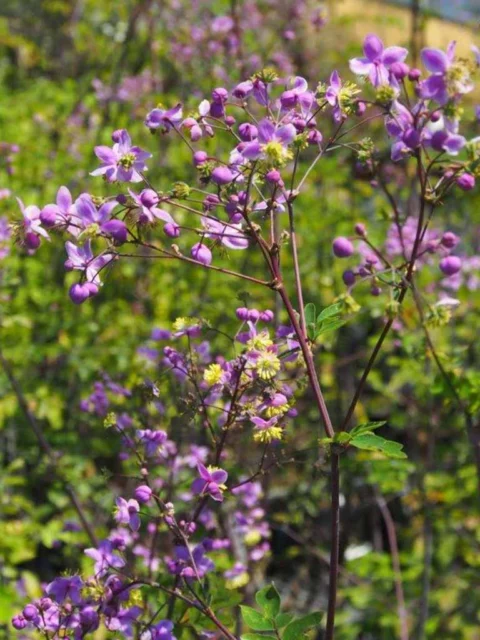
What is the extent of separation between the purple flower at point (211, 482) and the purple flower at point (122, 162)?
555 millimetres

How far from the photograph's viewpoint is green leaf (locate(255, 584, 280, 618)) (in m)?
1.59

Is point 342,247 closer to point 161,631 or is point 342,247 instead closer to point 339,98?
point 339,98

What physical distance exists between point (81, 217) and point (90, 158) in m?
3.81

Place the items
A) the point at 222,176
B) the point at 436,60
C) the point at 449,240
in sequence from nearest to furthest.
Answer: the point at 436,60, the point at 222,176, the point at 449,240

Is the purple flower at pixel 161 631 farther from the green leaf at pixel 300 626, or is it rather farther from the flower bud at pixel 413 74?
the flower bud at pixel 413 74

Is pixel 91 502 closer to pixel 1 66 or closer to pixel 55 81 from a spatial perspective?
pixel 55 81

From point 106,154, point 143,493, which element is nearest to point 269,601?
point 143,493

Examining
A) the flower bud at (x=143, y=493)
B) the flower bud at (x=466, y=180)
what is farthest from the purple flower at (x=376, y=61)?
the flower bud at (x=143, y=493)

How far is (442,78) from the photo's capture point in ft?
4.41

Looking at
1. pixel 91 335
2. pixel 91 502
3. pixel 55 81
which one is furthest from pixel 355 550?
pixel 55 81

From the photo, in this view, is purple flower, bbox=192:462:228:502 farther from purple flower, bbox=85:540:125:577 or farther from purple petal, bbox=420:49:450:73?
purple petal, bbox=420:49:450:73

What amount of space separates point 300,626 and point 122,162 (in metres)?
0.93

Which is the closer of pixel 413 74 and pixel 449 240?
pixel 413 74

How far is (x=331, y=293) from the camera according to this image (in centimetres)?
482
